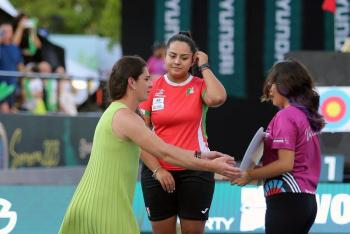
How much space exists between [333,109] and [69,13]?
35646 millimetres

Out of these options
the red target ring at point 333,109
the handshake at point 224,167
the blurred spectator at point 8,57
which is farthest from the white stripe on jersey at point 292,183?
the blurred spectator at point 8,57

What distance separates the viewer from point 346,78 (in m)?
9.82

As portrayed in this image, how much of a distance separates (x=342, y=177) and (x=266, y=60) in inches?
142

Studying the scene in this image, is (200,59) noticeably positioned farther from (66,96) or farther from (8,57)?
(66,96)

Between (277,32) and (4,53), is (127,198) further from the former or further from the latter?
(4,53)

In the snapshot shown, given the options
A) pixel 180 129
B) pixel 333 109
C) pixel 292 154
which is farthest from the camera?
pixel 333 109

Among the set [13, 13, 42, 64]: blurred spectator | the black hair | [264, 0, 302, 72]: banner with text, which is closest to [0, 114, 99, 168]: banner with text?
[13, 13, 42, 64]: blurred spectator

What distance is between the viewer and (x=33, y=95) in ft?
51.1

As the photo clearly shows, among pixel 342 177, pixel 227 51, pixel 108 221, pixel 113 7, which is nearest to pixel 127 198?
pixel 108 221

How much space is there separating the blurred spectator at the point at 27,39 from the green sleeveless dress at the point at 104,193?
11.4 meters

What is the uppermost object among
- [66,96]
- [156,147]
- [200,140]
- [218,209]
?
[156,147]

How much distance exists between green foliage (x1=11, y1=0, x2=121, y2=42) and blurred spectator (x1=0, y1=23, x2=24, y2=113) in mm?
25592

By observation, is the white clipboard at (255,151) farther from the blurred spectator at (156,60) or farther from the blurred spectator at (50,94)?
the blurred spectator at (50,94)

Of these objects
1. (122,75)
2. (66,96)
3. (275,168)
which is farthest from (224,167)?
(66,96)
